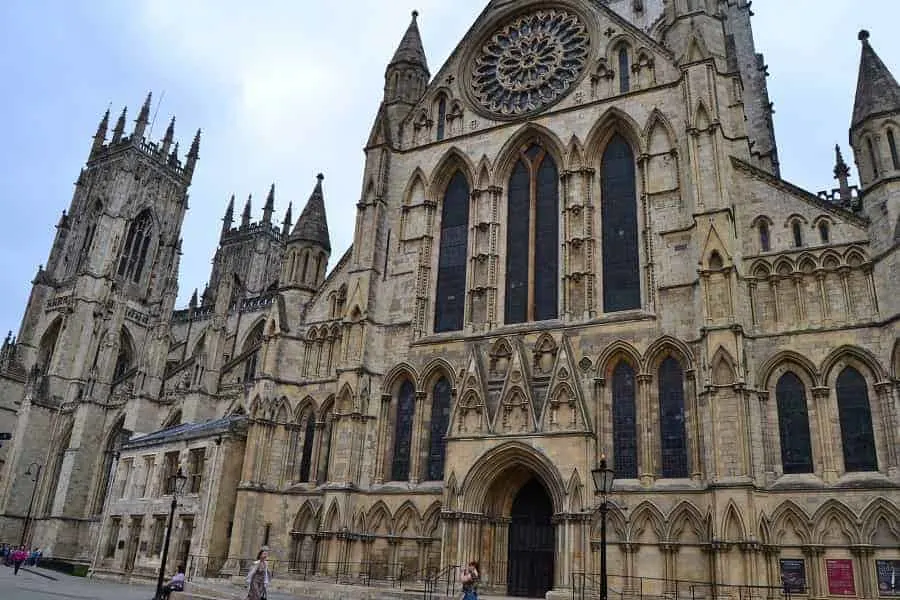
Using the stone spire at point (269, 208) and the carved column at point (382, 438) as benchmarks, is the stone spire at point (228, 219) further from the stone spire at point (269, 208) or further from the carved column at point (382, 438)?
the carved column at point (382, 438)

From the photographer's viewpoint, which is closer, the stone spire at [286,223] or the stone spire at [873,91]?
the stone spire at [873,91]

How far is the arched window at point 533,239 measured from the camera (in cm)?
2320

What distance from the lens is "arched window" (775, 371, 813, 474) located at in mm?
17812

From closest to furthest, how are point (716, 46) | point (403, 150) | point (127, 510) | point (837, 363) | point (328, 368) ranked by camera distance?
point (837, 363) → point (716, 46) → point (328, 368) → point (403, 150) → point (127, 510)

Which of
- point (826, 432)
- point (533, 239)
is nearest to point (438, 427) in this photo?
point (533, 239)

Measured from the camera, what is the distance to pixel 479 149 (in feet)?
85.6

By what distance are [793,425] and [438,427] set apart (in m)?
10.6

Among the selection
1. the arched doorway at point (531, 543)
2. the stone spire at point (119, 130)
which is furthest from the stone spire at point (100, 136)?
the arched doorway at point (531, 543)

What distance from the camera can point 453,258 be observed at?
2553cm

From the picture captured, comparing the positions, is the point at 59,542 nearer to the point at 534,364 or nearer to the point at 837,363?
the point at 534,364

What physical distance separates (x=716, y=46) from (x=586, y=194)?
647cm

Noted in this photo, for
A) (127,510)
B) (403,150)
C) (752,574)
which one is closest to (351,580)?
(752,574)

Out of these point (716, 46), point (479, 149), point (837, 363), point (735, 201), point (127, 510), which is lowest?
point (127, 510)

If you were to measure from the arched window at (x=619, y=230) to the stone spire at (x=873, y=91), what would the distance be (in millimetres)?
6658
